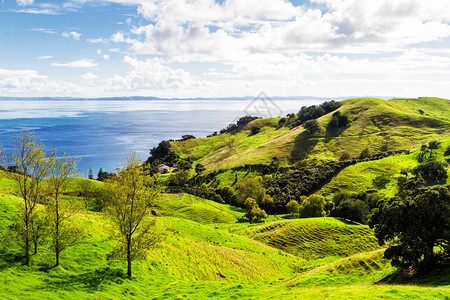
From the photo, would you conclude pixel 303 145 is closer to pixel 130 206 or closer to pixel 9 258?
pixel 130 206

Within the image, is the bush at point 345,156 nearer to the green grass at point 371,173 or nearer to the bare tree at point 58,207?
the green grass at point 371,173

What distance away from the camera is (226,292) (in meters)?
28.7

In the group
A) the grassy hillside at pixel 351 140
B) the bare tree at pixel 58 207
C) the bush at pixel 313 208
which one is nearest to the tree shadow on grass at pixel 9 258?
the bare tree at pixel 58 207

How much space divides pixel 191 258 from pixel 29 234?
20745 mm

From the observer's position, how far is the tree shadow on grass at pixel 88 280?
25.7m

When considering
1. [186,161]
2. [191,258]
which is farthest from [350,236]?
[186,161]

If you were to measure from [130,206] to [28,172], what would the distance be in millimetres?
10842

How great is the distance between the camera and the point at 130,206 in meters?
31.7

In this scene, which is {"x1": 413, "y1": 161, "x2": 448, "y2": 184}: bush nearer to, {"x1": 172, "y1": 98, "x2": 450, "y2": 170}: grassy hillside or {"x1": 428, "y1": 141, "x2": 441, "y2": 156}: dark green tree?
{"x1": 428, "y1": 141, "x2": 441, "y2": 156}: dark green tree

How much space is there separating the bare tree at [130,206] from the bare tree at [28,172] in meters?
7.24

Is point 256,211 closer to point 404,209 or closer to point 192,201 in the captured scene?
point 192,201

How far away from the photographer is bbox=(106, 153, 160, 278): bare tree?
103 feet

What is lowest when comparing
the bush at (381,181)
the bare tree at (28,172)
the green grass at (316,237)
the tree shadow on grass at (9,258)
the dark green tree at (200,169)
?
the green grass at (316,237)

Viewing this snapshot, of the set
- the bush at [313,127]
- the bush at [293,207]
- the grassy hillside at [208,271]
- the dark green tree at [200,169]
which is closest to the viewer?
the grassy hillside at [208,271]
